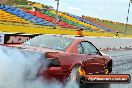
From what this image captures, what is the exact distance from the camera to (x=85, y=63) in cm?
1011

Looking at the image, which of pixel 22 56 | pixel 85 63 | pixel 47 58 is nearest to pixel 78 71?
pixel 85 63

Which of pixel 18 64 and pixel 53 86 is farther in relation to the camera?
pixel 53 86

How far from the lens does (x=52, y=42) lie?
980 centimetres

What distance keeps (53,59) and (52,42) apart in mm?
1139

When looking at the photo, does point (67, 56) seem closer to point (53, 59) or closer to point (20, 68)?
point (53, 59)

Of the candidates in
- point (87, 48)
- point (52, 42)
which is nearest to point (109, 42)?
point (87, 48)

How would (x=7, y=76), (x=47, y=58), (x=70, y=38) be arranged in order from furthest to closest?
(x=70, y=38) → (x=47, y=58) → (x=7, y=76)

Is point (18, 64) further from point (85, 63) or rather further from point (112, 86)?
point (112, 86)

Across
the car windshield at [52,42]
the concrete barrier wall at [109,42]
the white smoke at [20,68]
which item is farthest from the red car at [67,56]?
the concrete barrier wall at [109,42]

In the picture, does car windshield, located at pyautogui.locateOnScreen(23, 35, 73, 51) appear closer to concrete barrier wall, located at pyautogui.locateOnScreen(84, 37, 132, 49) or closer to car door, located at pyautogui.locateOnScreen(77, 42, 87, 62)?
car door, located at pyautogui.locateOnScreen(77, 42, 87, 62)

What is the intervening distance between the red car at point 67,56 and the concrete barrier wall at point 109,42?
55.3 feet

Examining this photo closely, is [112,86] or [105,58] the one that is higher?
[105,58]

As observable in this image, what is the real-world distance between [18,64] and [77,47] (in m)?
2.43

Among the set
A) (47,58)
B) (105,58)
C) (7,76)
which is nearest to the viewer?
(7,76)
